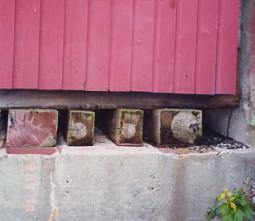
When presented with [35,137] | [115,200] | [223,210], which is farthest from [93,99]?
[223,210]

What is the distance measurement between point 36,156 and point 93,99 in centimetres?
52

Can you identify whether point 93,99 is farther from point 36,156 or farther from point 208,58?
point 208,58

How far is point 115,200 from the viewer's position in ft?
7.62

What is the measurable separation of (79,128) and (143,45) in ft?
1.95

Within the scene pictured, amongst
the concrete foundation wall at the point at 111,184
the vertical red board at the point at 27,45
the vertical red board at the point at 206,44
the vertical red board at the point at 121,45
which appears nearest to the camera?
the concrete foundation wall at the point at 111,184

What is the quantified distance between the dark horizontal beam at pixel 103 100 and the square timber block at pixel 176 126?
5.4 inches

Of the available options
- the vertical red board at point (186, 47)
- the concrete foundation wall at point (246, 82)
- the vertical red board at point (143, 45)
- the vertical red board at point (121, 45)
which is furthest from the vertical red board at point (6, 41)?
the concrete foundation wall at point (246, 82)

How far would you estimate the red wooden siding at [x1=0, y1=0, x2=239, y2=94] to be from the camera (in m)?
2.36

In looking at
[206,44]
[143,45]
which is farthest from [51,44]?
[206,44]

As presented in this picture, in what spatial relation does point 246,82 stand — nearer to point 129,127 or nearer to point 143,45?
point 143,45

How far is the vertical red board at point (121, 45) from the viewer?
8.07ft

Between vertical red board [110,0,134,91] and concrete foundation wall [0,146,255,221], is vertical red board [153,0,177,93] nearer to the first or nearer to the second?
vertical red board [110,0,134,91]

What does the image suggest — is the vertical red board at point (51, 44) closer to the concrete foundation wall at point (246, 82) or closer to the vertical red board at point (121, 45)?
the vertical red board at point (121, 45)

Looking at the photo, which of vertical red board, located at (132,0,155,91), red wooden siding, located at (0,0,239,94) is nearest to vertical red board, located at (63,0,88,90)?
red wooden siding, located at (0,0,239,94)
